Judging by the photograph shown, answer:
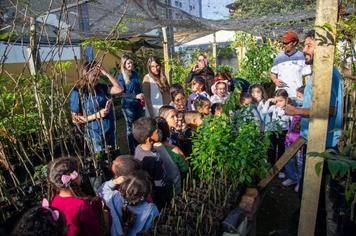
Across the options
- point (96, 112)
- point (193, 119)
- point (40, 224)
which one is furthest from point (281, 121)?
point (40, 224)

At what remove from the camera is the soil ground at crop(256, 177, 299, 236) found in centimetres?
354

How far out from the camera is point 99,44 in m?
2.80

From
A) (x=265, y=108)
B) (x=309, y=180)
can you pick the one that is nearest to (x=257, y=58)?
(x=265, y=108)

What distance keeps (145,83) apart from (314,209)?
11.2 ft

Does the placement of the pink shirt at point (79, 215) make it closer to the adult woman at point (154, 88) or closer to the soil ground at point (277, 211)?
the soil ground at point (277, 211)

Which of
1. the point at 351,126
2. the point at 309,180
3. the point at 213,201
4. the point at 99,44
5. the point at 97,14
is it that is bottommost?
the point at 213,201

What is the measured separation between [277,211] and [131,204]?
225 centimetres

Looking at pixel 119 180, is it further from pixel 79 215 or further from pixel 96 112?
pixel 96 112

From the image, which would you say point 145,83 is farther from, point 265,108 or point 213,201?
point 213,201

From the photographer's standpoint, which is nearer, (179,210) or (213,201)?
(179,210)

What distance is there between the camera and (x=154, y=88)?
516 cm

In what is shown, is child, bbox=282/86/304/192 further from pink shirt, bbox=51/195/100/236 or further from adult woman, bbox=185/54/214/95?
pink shirt, bbox=51/195/100/236

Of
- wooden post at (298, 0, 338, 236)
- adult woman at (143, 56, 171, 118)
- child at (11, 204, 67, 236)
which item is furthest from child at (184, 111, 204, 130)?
child at (11, 204, 67, 236)

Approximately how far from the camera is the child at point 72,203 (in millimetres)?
2123
